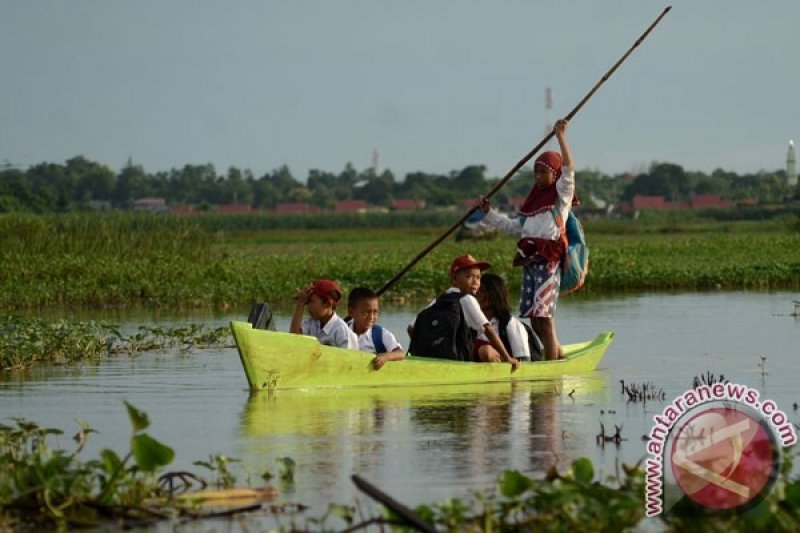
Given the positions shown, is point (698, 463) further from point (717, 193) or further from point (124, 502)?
point (717, 193)

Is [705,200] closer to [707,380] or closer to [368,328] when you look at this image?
[707,380]

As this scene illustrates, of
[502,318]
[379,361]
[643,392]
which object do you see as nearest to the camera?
[643,392]

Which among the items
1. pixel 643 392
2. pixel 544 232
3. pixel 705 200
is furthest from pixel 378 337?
pixel 705 200

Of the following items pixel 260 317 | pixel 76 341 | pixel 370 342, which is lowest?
pixel 76 341

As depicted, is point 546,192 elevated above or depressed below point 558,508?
above

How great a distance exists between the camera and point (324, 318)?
12891 millimetres

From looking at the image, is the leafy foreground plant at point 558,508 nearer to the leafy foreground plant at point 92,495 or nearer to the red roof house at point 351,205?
the leafy foreground plant at point 92,495

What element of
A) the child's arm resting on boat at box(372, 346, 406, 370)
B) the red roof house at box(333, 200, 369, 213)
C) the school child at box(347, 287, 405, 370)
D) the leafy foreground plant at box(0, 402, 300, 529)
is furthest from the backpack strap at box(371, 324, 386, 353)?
the red roof house at box(333, 200, 369, 213)

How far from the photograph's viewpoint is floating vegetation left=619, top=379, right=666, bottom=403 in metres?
12.2

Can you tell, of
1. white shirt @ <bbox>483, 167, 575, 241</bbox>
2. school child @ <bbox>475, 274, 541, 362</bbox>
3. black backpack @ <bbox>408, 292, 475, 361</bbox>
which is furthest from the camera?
white shirt @ <bbox>483, 167, 575, 241</bbox>

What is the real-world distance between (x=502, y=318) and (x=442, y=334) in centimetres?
67

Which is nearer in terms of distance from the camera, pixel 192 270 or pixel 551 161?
pixel 551 161

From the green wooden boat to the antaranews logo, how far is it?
361 cm

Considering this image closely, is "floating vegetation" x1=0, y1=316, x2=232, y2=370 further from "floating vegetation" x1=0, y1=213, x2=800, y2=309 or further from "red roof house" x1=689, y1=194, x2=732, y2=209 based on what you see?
"red roof house" x1=689, y1=194, x2=732, y2=209
